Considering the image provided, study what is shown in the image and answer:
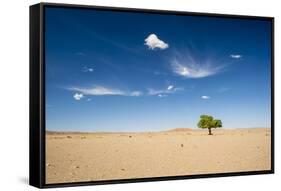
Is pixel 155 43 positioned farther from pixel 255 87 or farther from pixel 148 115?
pixel 255 87

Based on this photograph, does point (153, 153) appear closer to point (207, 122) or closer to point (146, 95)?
point (146, 95)

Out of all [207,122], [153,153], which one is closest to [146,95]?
[153,153]

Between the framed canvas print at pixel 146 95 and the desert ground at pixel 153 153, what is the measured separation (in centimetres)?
1

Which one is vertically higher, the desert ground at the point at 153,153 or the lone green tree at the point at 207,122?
the lone green tree at the point at 207,122

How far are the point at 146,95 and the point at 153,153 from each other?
725 millimetres

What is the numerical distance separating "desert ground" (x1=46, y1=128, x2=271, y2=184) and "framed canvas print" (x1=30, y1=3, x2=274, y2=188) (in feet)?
0.04

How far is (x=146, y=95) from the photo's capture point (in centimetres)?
784

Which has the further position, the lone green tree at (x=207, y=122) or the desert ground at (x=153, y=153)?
the lone green tree at (x=207, y=122)

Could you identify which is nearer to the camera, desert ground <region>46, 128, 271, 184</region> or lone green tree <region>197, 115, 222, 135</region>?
desert ground <region>46, 128, 271, 184</region>

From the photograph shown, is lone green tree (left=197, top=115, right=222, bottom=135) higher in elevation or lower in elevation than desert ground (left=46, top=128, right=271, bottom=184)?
higher

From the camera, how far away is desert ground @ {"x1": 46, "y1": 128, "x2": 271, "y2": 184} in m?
7.36

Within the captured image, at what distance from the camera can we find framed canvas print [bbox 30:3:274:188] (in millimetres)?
7285

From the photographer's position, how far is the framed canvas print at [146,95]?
729cm

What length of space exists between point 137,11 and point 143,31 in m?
0.25
